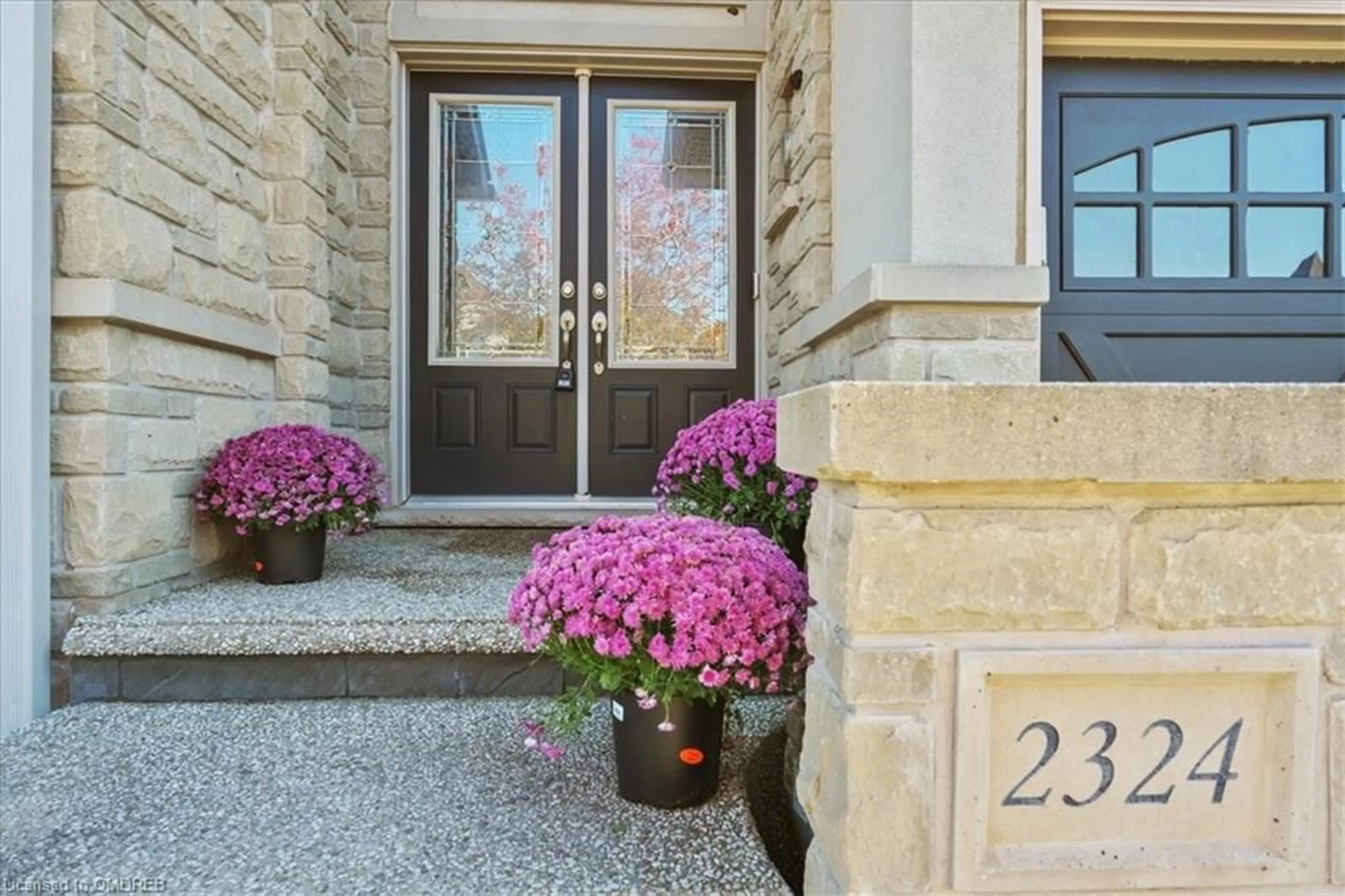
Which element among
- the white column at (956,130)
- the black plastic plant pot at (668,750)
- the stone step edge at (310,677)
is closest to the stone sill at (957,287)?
the white column at (956,130)

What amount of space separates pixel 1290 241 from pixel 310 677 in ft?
9.76

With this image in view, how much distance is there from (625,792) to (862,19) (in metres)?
2.08

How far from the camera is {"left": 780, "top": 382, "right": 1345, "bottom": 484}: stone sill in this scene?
2.81 ft

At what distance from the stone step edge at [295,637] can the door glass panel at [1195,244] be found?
2.15 metres

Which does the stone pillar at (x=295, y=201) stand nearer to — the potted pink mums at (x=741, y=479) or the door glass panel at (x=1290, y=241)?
the potted pink mums at (x=741, y=479)

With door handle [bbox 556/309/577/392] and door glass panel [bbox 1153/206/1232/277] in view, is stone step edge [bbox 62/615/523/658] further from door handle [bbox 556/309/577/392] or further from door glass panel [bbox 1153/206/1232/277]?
door glass panel [bbox 1153/206/1232/277]

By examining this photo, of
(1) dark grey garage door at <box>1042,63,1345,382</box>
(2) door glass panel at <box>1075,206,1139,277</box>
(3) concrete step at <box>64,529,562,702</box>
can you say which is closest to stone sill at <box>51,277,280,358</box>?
(3) concrete step at <box>64,529,562,702</box>

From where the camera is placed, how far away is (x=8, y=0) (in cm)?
162

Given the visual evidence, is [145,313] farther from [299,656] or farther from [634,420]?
[634,420]

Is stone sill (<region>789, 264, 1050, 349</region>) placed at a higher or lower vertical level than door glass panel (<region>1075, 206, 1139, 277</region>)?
lower

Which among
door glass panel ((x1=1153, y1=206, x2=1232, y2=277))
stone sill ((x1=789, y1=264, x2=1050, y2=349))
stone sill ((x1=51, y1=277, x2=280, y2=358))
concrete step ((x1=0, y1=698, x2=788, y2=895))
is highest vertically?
door glass panel ((x1=1153, y1=206, x2=1232, y2=277))

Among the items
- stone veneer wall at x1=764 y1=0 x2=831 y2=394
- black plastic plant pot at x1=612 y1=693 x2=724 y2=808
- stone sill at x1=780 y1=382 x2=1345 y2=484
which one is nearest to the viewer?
stone sill at x1=780 y1=382 x2=1345 y2=484

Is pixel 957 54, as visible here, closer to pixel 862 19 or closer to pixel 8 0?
pixel 862 19

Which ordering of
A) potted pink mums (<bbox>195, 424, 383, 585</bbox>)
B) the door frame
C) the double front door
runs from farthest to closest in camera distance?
the double front door
the door frame
potted pink mums (<bbox>195, 424, 383, 585</bbox>)
